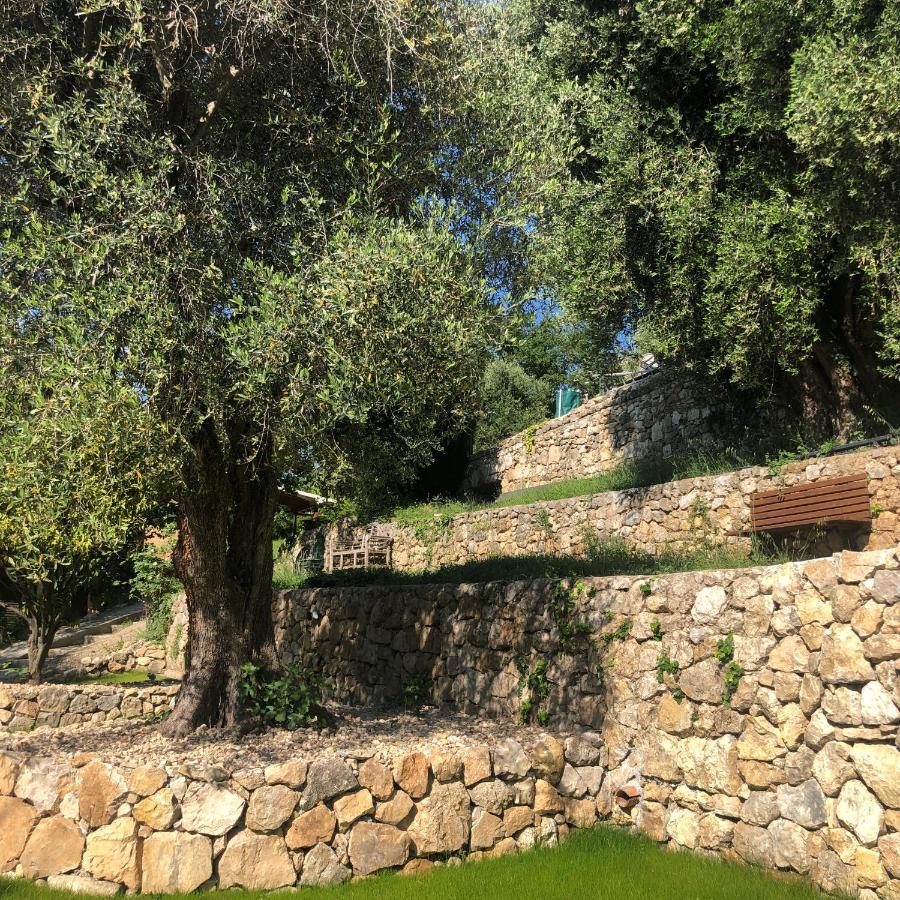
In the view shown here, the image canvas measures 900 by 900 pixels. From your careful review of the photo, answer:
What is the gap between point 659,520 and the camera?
12.9m

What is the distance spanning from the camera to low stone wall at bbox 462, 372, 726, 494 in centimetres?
1595

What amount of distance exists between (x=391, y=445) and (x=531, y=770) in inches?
162

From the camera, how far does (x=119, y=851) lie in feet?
20.3

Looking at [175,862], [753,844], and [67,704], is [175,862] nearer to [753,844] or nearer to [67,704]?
[753,844]

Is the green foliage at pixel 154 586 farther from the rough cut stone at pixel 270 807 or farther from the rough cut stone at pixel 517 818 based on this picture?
the rough cut stone at pixel 517 818

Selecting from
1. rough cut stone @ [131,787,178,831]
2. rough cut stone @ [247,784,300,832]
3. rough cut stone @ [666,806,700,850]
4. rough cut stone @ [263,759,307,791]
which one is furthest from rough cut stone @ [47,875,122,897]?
rough cut stone @ [666,806,700,850]

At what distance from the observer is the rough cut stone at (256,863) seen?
20.3 ft

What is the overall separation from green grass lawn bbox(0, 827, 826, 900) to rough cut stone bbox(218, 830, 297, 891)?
12 cm

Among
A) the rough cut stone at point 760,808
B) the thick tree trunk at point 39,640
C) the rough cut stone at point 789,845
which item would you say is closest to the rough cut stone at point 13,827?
the rough cut stone at point 760,808

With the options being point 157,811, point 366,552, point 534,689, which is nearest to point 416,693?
point 534,689

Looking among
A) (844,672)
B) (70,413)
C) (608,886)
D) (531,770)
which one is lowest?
(608,886)

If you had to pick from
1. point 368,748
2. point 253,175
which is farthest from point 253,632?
point 253,175

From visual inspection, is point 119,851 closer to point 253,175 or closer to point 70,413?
point 70,413

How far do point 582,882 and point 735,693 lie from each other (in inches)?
76.3
